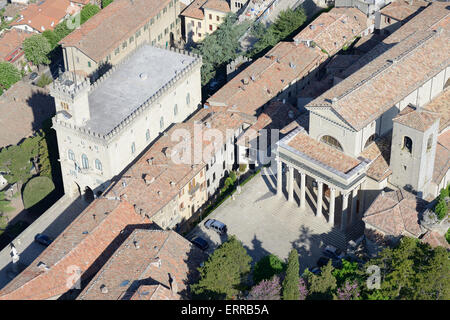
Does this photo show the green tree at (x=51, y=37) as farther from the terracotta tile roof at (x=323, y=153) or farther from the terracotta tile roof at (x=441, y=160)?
the terracotta tile roof at (x=441, y=160)

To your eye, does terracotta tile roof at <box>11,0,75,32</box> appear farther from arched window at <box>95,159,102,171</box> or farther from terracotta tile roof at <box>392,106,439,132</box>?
terracotta tile roof at <box>392,106,439,132</box>

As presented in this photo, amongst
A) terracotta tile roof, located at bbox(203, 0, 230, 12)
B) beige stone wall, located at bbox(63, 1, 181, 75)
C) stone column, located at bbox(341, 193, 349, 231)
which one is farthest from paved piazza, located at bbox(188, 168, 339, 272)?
terracotta tile roof, located at bbox(203, 0, 230, 12)

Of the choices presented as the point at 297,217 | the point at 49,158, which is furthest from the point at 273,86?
the point at 49,158

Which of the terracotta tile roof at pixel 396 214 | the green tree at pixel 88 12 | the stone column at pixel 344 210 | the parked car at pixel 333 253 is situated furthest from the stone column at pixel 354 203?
the green tree at pixel 88 12

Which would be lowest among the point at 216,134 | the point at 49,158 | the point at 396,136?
the point at 49,158

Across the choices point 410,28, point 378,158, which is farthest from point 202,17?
point 378,158

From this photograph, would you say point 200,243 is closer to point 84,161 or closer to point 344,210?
point 344,210

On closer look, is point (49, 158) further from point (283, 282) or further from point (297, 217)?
point (283, 282)
